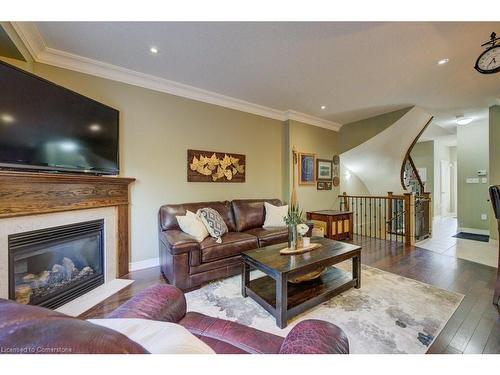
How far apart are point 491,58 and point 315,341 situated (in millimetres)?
3089

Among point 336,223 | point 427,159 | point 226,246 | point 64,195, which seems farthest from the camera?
point 427,159

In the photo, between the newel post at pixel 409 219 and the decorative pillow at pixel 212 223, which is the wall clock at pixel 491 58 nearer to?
the newel post at pixel 409 219

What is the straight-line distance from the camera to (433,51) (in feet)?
7.49

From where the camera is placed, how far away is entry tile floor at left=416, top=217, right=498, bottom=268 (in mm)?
3160

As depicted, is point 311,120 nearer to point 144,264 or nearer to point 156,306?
point 144,264

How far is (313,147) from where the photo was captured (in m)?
4.64

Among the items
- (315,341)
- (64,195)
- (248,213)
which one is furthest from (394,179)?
(64,195)

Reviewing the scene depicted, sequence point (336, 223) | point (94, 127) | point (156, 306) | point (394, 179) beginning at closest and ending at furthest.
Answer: point (156, 306)
point (94, 127)
point (336, 223)
point (394, 179)

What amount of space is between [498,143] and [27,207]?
699 centimetres

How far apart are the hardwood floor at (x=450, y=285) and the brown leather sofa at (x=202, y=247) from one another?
18.9 inches

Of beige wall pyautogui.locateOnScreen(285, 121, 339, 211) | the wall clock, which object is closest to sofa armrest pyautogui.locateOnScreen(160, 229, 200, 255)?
beige wall pyautogui.locateOnScreen(285, 121, 339, 211)

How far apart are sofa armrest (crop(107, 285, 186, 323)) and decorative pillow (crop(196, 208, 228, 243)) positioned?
4.67 ft

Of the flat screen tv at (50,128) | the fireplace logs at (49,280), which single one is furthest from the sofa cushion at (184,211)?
the fireplace logs at (49,280)

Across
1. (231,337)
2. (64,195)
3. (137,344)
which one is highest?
(64,195)
